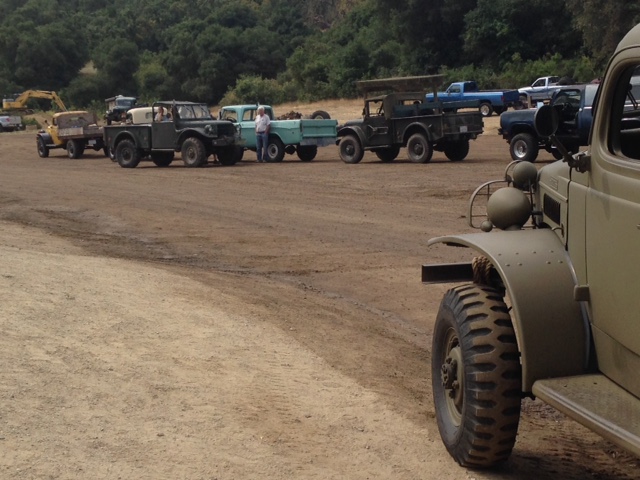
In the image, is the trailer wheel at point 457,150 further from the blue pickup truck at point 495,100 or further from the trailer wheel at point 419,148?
the blue pickup truck at point 495,100

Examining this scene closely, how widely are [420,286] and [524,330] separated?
5458 millimetres

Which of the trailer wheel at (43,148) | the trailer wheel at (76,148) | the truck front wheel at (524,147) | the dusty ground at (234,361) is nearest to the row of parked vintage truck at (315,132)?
the truck front wheel at (524,147)

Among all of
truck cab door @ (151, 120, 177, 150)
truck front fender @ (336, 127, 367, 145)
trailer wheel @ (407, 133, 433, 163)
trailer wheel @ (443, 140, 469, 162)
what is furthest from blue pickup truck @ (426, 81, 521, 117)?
truck cab door @ (151, 120, 177, 150)

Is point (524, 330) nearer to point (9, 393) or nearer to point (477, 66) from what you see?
point (9, 393)

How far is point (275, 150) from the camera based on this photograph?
2642 centimetres

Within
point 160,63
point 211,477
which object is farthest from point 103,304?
point 160,63

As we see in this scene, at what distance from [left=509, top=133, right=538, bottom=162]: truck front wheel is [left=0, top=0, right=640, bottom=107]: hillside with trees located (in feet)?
60.7

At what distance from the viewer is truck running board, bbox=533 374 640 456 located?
3691mm

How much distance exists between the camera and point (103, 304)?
24.0 ft

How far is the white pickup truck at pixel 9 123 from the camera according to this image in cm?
5297

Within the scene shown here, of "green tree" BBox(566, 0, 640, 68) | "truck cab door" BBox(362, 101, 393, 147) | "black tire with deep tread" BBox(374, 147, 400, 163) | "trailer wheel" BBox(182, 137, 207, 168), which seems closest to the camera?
"truck cab door" BBox(362, 101, 393, 147)

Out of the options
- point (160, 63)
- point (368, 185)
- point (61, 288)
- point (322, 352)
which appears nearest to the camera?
point (322, 352)

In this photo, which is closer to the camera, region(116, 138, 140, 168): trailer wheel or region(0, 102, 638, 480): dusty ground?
region(0, 102, 638, 480): dusty ground

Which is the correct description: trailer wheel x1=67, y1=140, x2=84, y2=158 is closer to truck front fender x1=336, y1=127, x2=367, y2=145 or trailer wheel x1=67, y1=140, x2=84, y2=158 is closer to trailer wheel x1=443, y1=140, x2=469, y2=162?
truck front fender x1=336, y1=127, x2=367, y2=145
